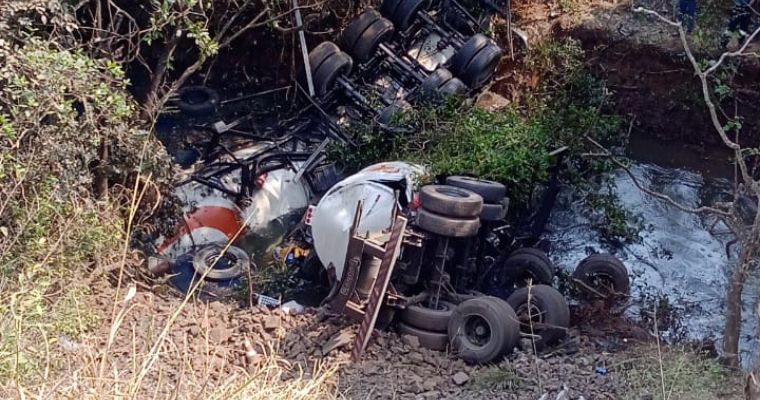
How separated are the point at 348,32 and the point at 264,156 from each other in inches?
80.5

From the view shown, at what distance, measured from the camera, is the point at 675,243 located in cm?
905

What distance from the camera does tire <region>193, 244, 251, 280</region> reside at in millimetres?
7539

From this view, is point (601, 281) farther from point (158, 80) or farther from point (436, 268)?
point (158, 80)

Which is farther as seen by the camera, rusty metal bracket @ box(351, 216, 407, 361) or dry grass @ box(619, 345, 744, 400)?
rusty metal bracket @ box(351, 216, 407, 361)

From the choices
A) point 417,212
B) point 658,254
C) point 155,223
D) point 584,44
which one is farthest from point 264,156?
point 584,44

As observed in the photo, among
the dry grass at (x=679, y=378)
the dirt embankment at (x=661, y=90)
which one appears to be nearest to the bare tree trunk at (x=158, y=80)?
the dry grass at (x=679, y=378)

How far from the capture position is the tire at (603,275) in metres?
7.53

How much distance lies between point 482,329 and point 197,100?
5.37 metres

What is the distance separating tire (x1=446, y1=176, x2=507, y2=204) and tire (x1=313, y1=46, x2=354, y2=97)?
2719mm

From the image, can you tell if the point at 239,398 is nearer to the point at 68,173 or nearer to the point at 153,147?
the point at 68,173

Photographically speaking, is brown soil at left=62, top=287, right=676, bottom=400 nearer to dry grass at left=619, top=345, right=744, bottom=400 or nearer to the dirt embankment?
dry grass at left=619, top=345, right=744, bottom=400

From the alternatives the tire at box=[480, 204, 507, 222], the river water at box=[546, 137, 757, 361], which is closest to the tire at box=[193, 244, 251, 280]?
the tire at box=[480, 204, 507, 222]

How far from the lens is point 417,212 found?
21.8 ft

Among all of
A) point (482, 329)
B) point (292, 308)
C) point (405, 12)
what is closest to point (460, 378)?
point (482, 329)
